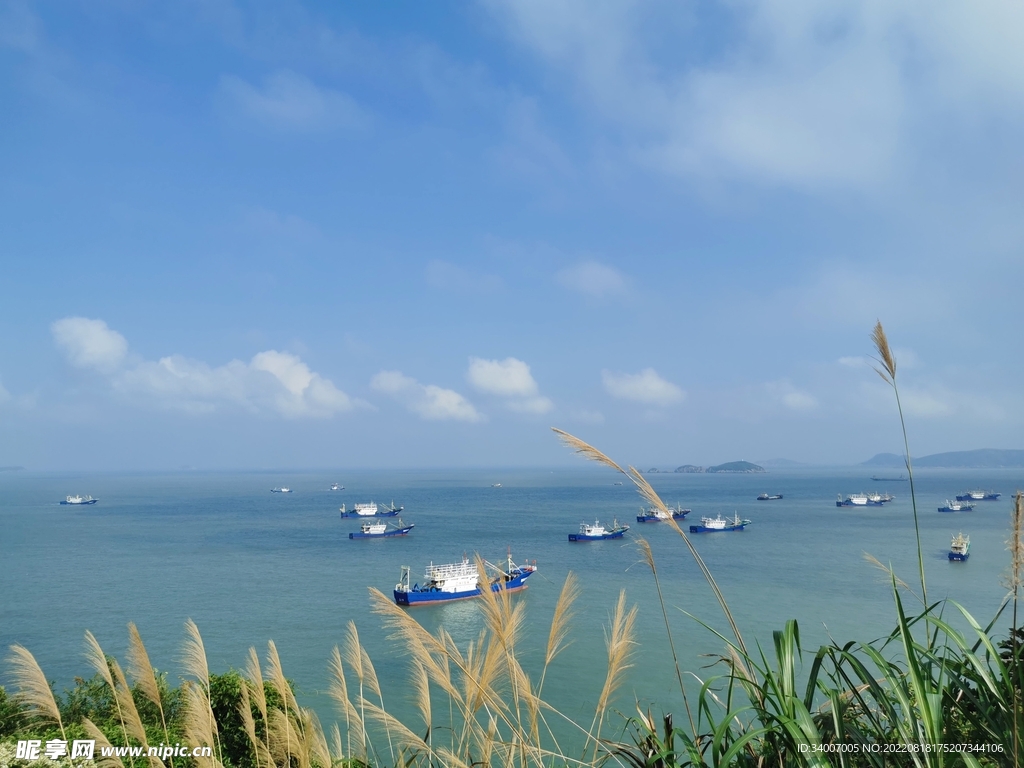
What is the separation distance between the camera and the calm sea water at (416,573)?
1953 cm

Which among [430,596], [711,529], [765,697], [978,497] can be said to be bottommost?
[978,497]

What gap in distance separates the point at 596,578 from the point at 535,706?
103 feet

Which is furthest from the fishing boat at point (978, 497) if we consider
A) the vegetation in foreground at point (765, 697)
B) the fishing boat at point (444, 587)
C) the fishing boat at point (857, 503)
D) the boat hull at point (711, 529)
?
the vegetation in foreground at point (765, 697)

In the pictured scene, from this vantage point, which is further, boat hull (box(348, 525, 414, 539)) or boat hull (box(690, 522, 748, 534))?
boat hull (box(690, 522, 748, 534))

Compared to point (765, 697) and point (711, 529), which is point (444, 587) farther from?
point (711, 529)

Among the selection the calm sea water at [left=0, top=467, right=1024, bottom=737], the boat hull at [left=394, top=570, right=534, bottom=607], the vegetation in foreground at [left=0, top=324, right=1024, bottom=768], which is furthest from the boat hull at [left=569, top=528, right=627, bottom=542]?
the vegetation in foreground at [left=0, top=324, right=1024, bottom=768]

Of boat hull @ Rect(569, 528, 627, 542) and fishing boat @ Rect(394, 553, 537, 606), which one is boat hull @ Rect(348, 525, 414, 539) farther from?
fishing boat @ Rect(394, 553, 537, 606)

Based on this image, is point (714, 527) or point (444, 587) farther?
point (714, 527)

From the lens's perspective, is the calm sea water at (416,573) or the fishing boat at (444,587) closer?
the calm sea water at (416,573)

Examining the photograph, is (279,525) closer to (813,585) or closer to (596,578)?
(596,578)

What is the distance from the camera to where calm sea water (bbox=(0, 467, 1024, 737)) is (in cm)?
1953

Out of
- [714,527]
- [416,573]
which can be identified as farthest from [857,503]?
[416,573]

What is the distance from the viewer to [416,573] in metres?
A: 35.2

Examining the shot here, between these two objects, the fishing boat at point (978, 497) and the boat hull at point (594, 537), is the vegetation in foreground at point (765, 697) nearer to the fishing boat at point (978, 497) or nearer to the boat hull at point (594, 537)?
the boat hull at point (594, 537)
